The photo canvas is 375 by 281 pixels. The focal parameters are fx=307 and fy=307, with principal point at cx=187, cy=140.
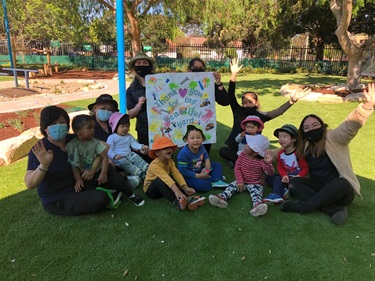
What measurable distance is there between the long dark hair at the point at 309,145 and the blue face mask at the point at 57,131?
102 inches

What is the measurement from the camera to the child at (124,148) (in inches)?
165

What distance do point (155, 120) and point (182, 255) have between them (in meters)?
2.22

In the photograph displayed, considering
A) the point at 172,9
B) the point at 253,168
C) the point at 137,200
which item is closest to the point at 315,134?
the point at 253,168

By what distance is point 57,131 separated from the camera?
9.92 ft

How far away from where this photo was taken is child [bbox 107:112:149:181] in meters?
4.19

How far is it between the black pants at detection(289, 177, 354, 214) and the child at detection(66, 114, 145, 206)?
1.80m

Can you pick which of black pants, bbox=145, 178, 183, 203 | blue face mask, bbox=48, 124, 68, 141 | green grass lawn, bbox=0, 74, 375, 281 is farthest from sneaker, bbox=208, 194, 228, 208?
blue face mask, bbox=48, 124, 68, 141

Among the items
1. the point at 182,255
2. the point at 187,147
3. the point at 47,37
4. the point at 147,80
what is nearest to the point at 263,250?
the point at 182,255

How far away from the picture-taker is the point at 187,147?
409 cm

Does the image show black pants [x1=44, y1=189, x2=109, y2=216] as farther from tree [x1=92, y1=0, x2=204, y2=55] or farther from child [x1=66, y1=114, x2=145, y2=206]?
tree [x1=92, y1=0, x2=204, y2=55]

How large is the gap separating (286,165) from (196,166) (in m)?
1.14

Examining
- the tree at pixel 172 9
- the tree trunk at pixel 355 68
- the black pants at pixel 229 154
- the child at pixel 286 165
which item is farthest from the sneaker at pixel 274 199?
the tree at pixel 172 9

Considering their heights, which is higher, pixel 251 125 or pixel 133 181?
pixel 251 125

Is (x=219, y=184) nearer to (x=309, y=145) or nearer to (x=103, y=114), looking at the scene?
(x=309, y=145)
